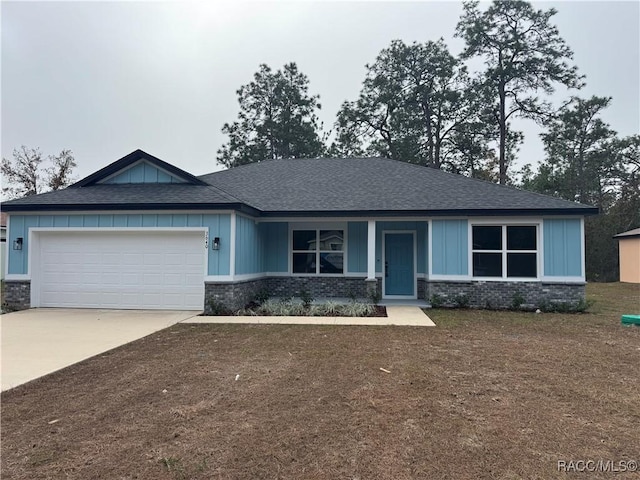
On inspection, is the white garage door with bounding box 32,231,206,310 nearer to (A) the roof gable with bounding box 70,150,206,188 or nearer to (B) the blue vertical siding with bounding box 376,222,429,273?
(A) the roof gable with bounding box 70,150,206,188

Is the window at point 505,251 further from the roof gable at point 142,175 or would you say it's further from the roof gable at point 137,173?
the roof gable at point 142,175

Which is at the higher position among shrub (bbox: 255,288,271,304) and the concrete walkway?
shrub (bbox: 255,288,271,304)

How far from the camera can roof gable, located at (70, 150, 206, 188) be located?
1162 cm

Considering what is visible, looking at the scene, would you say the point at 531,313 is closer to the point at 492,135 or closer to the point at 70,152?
the point at 492,135

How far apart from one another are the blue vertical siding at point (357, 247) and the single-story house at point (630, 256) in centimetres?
1806

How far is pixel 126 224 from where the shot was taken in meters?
10.4

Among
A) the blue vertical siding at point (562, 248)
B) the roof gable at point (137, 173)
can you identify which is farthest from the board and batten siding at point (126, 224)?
the blue vertical siding at point (562, 248)

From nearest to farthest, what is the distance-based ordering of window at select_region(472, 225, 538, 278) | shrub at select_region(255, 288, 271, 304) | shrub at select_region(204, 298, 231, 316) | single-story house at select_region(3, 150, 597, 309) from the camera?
shrub at select_region(204, 298, 231, 316) < single-story house at select_region(3, 150, 597, 309) < window at select_region(472, 225, 538, 278) < shrub at select_region(255, 288, 271, 304)

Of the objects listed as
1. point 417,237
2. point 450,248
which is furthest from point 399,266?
point 450,248

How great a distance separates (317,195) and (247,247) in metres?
3.08

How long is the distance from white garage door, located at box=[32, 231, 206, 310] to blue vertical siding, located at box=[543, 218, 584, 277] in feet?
31.1

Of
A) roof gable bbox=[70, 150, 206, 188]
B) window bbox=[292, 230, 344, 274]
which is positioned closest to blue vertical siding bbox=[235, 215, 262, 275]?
window bbox=[292, 230, 344, 274]

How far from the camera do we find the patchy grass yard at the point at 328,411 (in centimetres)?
296

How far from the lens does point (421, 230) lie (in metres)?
12.7
